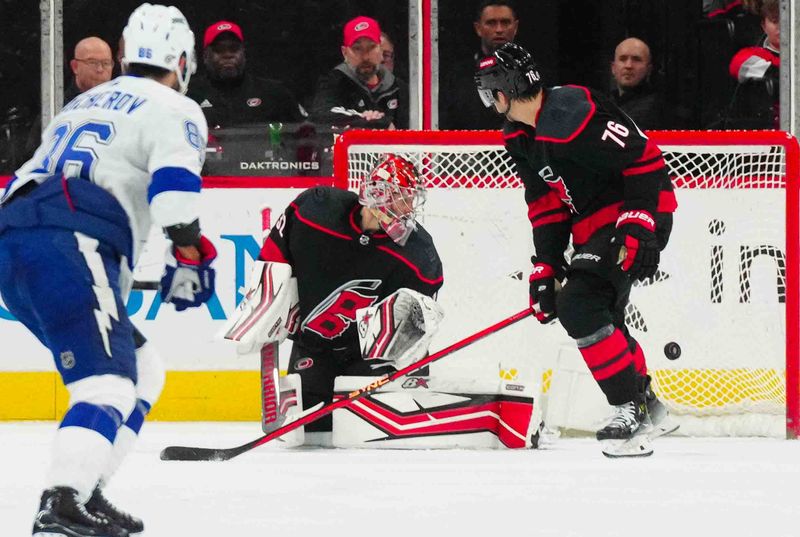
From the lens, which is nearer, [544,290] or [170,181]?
[170,181]

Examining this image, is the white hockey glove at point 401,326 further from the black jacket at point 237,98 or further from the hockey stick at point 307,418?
the black jacket at point 237,98

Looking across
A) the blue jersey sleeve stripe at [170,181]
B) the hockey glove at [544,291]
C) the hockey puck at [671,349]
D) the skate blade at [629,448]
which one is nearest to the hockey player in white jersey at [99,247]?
the blue jersey sleeve stripe at [170,181]

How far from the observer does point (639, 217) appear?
12.5 feet

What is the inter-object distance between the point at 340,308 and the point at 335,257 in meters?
0.16

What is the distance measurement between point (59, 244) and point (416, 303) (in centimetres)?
187

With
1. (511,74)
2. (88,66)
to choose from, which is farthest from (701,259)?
(88,66)

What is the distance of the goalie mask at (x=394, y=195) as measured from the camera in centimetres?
431

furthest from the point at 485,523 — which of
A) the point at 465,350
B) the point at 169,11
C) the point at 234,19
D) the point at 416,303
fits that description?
the point at 234,19

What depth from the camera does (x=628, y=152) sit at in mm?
3850

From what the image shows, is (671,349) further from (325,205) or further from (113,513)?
Answer: (113,513)

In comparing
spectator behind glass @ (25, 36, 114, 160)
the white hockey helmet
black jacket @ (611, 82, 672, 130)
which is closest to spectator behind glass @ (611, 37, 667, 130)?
black jacket @ (611, 82, 672, 130)

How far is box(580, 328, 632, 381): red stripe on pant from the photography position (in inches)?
154

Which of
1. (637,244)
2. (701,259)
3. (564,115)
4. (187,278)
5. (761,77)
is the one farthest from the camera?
(761,77)

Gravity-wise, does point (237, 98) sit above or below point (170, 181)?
above
